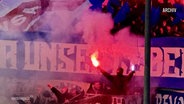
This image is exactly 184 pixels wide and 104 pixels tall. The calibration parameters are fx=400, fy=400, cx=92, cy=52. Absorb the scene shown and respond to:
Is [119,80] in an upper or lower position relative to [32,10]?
lower

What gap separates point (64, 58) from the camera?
Result: 6.12 m

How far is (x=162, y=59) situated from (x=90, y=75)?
3.62 feet

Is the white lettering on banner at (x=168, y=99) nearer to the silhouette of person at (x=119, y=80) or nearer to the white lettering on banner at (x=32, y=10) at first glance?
the silhouette of person at (x=119, y=80)

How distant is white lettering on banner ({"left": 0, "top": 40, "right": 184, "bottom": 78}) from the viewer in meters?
5.88

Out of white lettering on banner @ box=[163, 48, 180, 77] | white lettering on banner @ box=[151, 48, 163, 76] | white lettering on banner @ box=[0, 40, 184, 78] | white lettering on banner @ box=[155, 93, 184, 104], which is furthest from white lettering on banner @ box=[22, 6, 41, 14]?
white lettering on banner @ box=[155, 93, 184, 104]

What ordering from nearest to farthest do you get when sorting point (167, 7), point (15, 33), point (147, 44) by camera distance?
point (147, 44) → point (167, 7) → point (15, 33)

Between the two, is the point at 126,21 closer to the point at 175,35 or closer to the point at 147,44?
the point at 175,35

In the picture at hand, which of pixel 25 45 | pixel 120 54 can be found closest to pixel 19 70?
pixel 25 45

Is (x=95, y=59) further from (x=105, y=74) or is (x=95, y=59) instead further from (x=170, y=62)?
(x=170, y=62)

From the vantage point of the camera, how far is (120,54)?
19.7 feet

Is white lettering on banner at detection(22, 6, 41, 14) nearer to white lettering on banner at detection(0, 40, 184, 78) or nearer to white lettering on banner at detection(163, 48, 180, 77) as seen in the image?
white lettering on banner at detection(0, 40, 184, 78)

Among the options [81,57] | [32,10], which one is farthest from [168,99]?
[32,10]

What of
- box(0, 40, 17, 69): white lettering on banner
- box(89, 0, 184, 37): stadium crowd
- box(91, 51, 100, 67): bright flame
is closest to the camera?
box(89, 0, 184, 37): stadium crowd

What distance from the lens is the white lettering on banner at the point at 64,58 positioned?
5.88m
